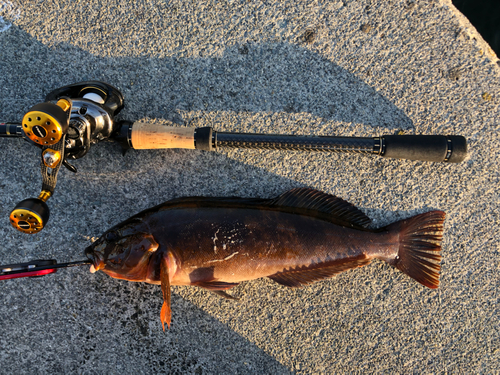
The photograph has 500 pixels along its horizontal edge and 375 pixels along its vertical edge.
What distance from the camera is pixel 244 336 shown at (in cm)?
244

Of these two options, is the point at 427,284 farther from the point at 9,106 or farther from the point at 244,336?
the point at 9,106

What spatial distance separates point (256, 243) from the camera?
82.2 inches

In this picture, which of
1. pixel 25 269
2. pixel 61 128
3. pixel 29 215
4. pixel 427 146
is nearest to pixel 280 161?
pixel 427 146

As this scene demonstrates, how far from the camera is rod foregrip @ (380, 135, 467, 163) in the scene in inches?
85.4

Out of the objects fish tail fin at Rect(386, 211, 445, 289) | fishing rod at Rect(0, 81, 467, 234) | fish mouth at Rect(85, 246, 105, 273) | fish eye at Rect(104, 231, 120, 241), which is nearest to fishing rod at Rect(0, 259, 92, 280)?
fish mouth at Rect(85, 246, 105, 273)

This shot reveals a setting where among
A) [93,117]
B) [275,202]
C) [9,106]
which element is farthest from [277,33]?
[9,106]

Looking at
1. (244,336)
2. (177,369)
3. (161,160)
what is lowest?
(177,369)

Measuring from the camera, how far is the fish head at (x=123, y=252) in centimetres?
199

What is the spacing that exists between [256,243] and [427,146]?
1373 millimetres

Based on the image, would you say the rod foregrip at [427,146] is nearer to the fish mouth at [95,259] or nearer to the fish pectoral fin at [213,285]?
the fish pectoral fin at [213,285]

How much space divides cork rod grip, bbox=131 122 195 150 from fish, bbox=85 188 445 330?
1.34 feet

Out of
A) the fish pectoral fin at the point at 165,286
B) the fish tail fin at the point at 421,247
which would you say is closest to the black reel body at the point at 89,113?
Answer: the fish pectoral fin at the point at 165,286

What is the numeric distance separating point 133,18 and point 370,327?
3.07 m

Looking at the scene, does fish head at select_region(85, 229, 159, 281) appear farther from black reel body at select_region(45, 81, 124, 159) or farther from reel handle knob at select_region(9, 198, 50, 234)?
black reel body at select_region(45, 81, 124, 159)
